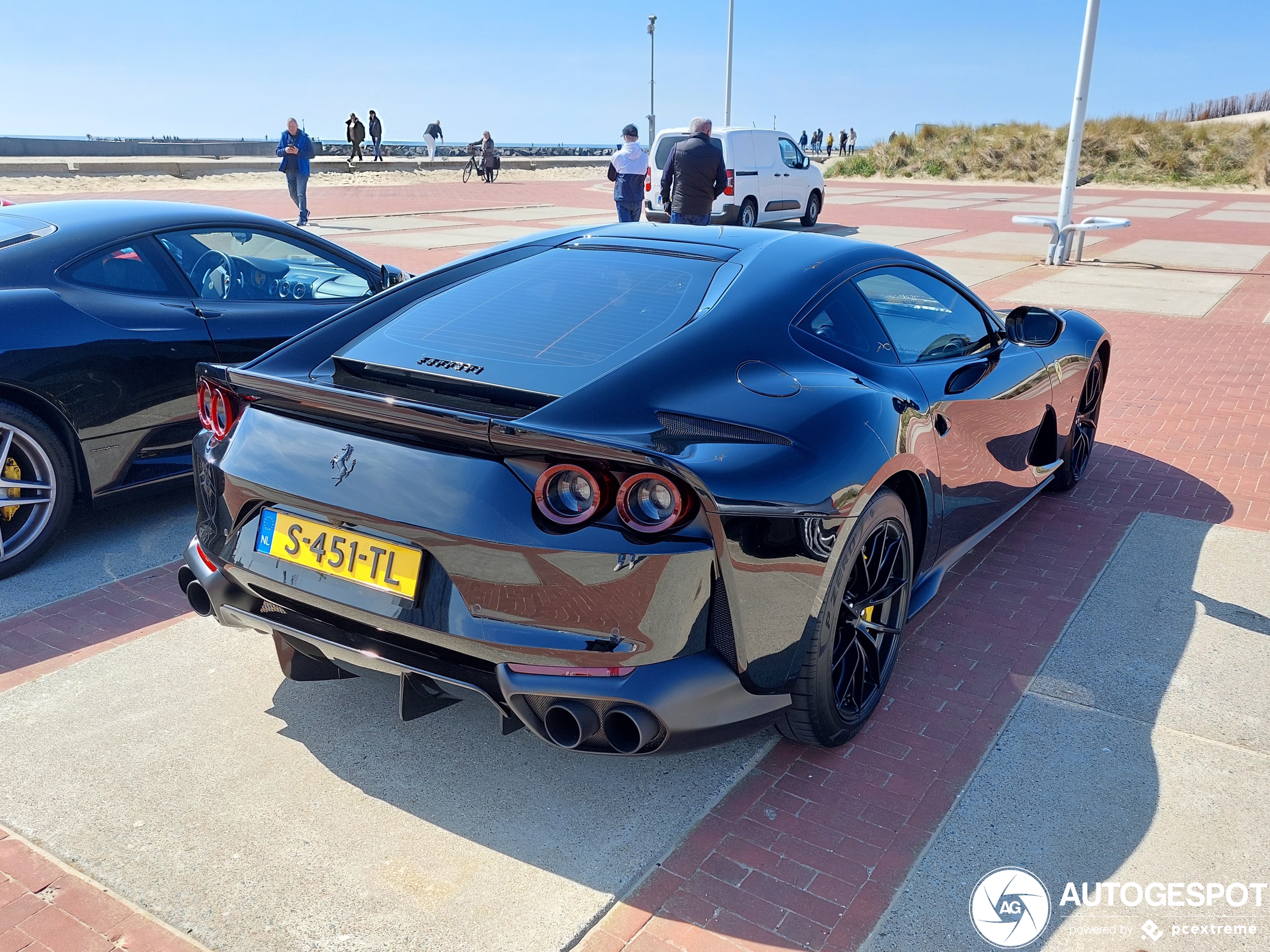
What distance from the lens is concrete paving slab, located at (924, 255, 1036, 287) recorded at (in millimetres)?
13203

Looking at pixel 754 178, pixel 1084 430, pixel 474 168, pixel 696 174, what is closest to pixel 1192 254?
pixel 754 178

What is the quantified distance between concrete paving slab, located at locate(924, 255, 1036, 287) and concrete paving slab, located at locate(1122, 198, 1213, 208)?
41.8ft

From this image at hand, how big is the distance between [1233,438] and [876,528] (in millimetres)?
4566

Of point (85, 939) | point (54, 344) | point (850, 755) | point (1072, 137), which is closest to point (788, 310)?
point (850, 755)

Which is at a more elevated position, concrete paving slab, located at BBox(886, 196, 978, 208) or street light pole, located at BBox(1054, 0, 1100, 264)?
street light pole, located at BBox(1054, 0, 1100, 264)

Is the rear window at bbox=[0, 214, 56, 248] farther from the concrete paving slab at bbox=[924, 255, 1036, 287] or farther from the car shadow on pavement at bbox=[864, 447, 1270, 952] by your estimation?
the concrete paving slab at bbox=[924, 255, 1036, 287]

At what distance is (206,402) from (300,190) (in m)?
16.4

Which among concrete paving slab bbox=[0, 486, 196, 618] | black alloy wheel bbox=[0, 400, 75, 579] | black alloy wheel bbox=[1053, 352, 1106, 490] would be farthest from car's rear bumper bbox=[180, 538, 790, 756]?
black alloy wheel bbox=[1053, 352, 1106, 490]

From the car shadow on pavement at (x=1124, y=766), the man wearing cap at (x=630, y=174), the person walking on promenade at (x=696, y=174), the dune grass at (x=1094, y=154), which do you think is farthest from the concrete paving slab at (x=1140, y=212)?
the car shadow on pavement at (x=1124, y=766)

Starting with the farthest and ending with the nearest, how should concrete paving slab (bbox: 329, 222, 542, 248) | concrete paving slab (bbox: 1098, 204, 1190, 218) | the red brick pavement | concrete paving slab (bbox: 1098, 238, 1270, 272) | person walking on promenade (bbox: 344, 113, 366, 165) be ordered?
person walking on promenade (bbox: 344, 113, 366, 165) → concrete paving slab (bbox: 1098, 204, 1190, 218) → concrete paving slab (bbox: 329, 222, 542, 248) → concrete paving slab (bbox: 1098, 238, 1270, 272) → the red brick pavement

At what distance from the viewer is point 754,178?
1795 centimetres

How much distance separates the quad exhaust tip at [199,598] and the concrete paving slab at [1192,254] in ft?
48.8

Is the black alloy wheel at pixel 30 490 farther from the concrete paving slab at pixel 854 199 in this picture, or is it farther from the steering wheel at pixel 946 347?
the concrete paving slab at pixel 854 199

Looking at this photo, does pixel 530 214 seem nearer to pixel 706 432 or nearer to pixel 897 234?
pixel 897 234
